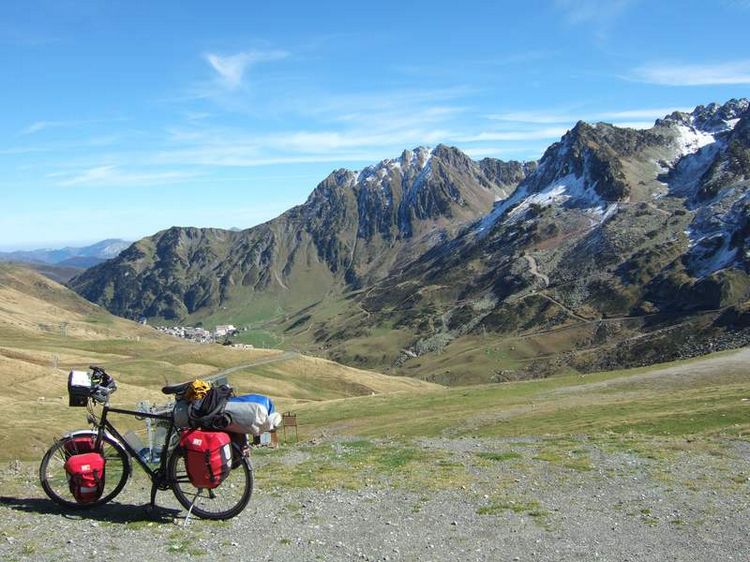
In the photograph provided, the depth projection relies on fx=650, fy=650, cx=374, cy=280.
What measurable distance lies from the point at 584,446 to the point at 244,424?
71.3 ft

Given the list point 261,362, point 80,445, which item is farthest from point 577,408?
point 261,362

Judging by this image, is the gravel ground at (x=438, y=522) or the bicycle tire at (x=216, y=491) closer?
the gravel ground at (x=438, y=522)

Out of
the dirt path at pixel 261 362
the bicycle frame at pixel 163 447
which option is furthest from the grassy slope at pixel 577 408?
the dirt path at pixel 261 362

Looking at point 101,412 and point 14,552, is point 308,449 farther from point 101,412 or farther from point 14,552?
point 14,552

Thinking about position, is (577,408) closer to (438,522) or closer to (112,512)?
(438,522)

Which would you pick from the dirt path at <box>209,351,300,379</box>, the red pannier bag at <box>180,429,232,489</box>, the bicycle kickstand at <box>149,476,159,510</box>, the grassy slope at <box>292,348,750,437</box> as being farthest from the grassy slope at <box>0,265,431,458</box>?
the red pannier bag at <box>180,429,232,489</box>

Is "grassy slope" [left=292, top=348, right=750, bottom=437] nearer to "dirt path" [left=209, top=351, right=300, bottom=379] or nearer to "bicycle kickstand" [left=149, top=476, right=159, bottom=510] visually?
"bicycle kickstand" [left=149, top=476, right=159, bottom=510]

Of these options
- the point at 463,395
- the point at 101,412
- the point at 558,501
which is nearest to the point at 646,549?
the point at 558,501

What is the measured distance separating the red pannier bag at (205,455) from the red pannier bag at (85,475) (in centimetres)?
255

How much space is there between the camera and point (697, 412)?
49094mm

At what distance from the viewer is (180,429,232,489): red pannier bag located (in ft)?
51.5

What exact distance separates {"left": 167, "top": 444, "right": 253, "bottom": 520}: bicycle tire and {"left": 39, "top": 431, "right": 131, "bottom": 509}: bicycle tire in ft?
5.50

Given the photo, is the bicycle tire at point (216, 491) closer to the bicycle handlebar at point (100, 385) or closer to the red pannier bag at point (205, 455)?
the red pannier bag at point (205, 455)

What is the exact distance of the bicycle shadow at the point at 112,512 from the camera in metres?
16.5
